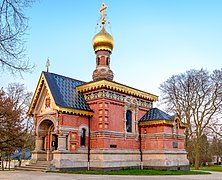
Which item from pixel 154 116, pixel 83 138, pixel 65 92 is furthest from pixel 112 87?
pixel 154 116

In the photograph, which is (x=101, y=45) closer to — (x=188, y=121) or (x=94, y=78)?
(x=94, y=78)

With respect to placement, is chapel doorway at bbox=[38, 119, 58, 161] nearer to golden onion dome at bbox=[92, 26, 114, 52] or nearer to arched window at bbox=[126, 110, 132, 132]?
arched window at bbox=[126, 110, 132, 132]

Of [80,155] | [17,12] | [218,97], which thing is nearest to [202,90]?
[218,97]

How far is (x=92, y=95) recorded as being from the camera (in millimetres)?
23453

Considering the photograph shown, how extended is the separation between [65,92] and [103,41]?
652 cm

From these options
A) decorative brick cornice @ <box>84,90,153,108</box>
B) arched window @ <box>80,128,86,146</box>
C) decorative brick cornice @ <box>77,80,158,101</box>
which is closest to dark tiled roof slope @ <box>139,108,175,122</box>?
decorative brick cornice @ <box>77,80,158,101</box>

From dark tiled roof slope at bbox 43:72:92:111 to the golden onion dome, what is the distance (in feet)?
14.1

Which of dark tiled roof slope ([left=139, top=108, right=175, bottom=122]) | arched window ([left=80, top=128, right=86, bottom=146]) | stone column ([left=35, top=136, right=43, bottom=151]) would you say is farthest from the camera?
dark tiled roof slope ([left=139, top=108, right=175, bottom=122])

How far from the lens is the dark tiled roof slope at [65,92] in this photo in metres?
21.9

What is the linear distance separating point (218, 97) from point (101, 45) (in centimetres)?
1332

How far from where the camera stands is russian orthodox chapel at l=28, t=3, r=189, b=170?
21344 mm

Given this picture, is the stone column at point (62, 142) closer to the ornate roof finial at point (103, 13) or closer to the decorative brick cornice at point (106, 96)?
the decorative brick cornice at point (106, 96)

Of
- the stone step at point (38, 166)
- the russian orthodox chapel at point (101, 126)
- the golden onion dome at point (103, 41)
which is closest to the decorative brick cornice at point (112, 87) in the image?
the russian orthodox chapel at point (101, 126)

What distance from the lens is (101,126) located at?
872 inches
